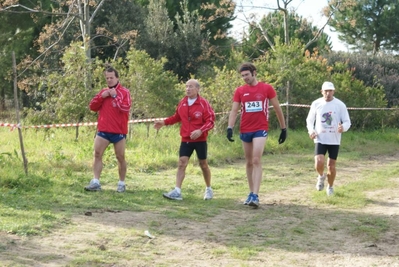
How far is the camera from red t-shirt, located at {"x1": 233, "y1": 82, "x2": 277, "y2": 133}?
29.2ft

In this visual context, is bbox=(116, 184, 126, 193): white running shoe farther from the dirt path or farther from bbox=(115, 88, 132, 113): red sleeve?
the dirt path

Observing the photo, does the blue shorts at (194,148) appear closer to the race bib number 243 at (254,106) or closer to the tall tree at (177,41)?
the race bib number 243 at (254,106)

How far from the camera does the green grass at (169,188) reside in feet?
22.7

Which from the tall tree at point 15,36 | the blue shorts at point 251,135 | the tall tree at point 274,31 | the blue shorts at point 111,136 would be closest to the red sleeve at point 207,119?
the blue shorts at point 251,135

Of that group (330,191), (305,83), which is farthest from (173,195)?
(305,83)

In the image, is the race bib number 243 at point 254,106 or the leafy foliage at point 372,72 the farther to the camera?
the leafy foliage at point 372,72

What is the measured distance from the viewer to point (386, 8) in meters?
45.2

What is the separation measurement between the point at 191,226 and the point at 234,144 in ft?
29.2

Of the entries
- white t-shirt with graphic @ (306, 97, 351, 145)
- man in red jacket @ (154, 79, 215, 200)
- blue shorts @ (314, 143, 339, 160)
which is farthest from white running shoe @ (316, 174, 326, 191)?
man in red jacket @ (154, 79, 215, 200)

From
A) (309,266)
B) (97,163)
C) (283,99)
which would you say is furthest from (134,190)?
(283,99)

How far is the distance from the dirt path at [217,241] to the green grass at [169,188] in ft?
0.10

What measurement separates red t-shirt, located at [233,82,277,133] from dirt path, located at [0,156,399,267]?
3.73ft

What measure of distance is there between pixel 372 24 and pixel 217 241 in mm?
42092

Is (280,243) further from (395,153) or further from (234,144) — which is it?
(395,153)
